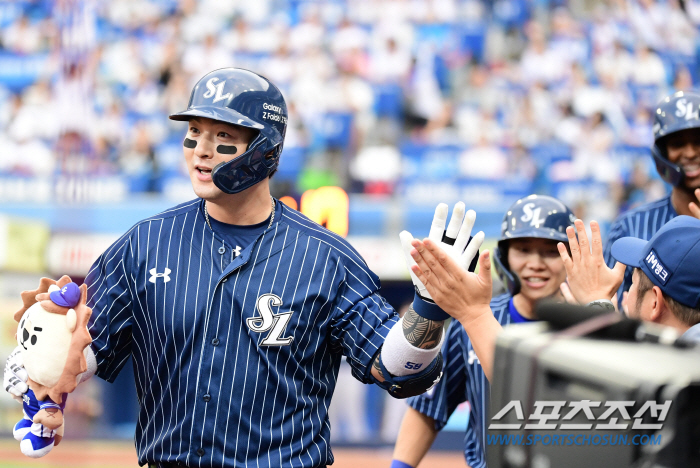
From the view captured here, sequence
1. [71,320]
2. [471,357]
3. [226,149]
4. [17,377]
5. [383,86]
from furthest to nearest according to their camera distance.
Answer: [383,86], [471,357], [226,149], [17,377], [71,320]

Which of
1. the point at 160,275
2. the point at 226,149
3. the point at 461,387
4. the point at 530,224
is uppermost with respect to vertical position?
the point at 226,149

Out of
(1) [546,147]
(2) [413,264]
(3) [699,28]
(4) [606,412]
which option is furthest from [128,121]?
(4) [606,412]

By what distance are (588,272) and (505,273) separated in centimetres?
109

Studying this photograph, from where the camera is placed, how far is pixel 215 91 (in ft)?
9.70

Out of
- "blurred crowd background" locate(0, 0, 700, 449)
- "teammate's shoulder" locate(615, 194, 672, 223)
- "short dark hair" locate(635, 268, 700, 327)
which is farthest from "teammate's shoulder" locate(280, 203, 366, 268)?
"blurred crowd background" locate(0, 0, 700, 449)

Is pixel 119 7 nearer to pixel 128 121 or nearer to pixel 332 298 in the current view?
pixel 128 121

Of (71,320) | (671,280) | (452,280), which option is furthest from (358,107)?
(671,280)

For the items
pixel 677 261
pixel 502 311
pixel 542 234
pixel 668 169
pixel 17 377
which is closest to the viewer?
pixel 677 261

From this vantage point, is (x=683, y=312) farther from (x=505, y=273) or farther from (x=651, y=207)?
(x=651, y=207)

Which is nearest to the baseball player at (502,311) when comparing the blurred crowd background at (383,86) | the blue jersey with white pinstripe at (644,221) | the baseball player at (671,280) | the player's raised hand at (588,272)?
the blue jersey with white pinstripe at (644,221)

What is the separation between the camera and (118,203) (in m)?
9.50

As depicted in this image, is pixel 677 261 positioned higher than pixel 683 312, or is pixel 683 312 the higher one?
pixel 677 261

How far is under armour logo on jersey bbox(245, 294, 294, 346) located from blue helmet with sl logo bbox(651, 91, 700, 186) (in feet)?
7.30

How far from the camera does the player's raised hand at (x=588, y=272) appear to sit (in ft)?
9.43
